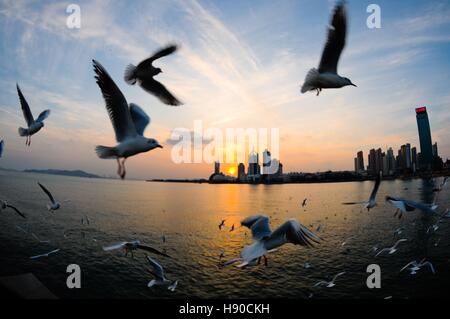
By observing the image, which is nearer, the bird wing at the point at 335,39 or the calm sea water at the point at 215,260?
the bird wing at the point at 335,39

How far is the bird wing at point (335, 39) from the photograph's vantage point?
6879 mm

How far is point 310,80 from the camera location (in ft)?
22.5

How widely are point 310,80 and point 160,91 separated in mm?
3485

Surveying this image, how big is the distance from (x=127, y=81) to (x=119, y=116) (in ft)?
5.78

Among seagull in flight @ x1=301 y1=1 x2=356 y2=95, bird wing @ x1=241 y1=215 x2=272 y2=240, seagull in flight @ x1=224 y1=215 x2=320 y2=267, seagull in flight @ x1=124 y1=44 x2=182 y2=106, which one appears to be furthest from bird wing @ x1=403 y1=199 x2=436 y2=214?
seagull in flight @ x1=124 y1=44 x2=182 y2=106

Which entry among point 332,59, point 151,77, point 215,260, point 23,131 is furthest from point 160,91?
point 215,260

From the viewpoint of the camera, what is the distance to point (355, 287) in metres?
14.0

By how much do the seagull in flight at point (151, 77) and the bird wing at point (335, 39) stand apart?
328cm

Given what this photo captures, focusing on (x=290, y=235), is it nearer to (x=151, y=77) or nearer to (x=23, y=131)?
(x=151, y=77)

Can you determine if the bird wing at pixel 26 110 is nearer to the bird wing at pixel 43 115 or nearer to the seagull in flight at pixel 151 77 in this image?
the bird wing at pixel 43 115

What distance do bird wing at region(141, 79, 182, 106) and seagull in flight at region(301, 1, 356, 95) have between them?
3061 mm

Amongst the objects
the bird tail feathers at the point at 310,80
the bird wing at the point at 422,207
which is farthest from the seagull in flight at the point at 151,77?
the bird wing at the point at 422,207

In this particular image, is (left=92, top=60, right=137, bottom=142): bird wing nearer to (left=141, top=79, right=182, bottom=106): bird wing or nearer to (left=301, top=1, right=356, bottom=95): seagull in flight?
(left=141, top=79, right=182, bottom=106): bird wing
